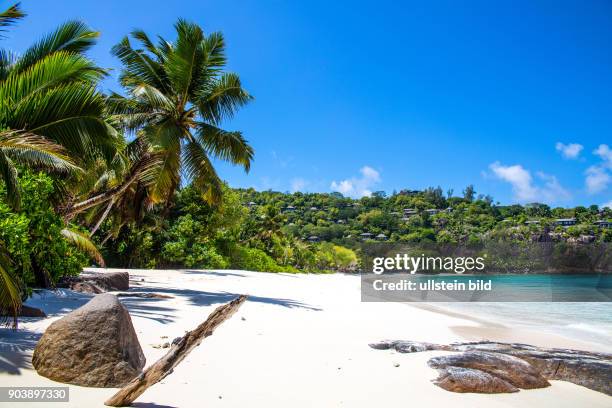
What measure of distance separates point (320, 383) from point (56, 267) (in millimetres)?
5607

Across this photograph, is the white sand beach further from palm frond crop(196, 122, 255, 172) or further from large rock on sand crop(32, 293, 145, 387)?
palm frond crop(196, 122, 255, 172)

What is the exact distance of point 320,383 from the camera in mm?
4711

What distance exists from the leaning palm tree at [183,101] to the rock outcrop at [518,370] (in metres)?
8.65

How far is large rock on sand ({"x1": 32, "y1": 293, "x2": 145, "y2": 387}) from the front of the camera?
3729 millimetres

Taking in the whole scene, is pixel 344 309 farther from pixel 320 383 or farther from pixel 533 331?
pixel 320 383

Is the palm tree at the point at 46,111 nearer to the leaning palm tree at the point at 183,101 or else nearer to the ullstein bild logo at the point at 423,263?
the leaning palm tree at the point at 183,101

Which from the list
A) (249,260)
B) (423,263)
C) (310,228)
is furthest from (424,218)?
(249,260)

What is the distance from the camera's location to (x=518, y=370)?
5184mm

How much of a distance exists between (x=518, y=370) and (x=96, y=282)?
9.52 m

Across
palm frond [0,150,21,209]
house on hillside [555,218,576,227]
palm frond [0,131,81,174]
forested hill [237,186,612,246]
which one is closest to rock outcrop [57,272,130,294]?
palm frond [0,131,81,174]

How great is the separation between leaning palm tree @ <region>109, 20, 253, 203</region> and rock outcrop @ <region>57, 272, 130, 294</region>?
91.5 inches

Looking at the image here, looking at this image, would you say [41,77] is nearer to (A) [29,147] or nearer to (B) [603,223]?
(A) [29,147]

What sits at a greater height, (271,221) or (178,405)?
(271,221)

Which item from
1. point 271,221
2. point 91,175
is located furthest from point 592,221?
point 91,175
